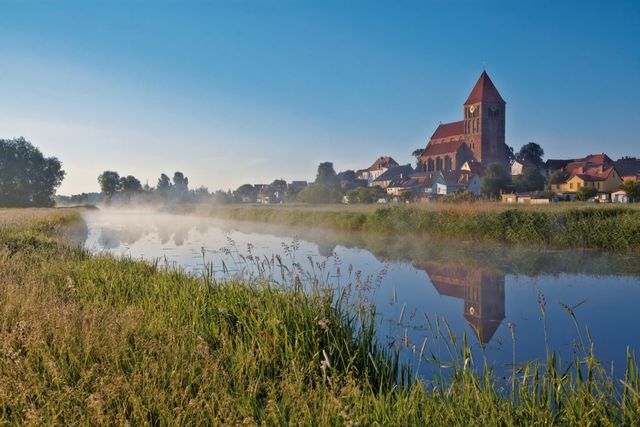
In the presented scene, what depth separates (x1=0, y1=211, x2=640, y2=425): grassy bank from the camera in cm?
325

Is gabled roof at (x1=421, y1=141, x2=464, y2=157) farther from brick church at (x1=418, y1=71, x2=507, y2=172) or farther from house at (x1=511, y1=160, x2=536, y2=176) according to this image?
house at (x1=511, y1=160, x2=536, y2=176)

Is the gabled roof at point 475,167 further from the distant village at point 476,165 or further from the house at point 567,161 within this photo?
the house at point 567,161

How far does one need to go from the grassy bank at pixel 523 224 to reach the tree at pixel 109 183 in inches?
4047

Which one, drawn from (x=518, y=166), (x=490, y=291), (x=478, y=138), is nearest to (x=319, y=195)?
(x=478, y=138)

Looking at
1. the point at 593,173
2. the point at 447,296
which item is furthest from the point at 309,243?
the point at 593,173

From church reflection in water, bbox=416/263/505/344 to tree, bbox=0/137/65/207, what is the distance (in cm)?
7240

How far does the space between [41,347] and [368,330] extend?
10.9 feet

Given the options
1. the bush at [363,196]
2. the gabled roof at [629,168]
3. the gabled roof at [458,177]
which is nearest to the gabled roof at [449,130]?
the gabled roof at [458,177]

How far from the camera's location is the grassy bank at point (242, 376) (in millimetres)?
3248

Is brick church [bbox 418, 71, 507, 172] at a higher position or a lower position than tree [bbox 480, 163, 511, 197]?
higher

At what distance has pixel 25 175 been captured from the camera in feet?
244

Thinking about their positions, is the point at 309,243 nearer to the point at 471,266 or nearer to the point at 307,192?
the point at 471,266

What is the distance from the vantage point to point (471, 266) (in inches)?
543

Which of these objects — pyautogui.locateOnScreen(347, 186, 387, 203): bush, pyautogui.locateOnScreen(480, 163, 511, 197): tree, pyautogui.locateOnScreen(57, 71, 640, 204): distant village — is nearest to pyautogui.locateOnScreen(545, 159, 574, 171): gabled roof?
pyautogui.locateOnScreen(57, 71, 640, 204): distant village
